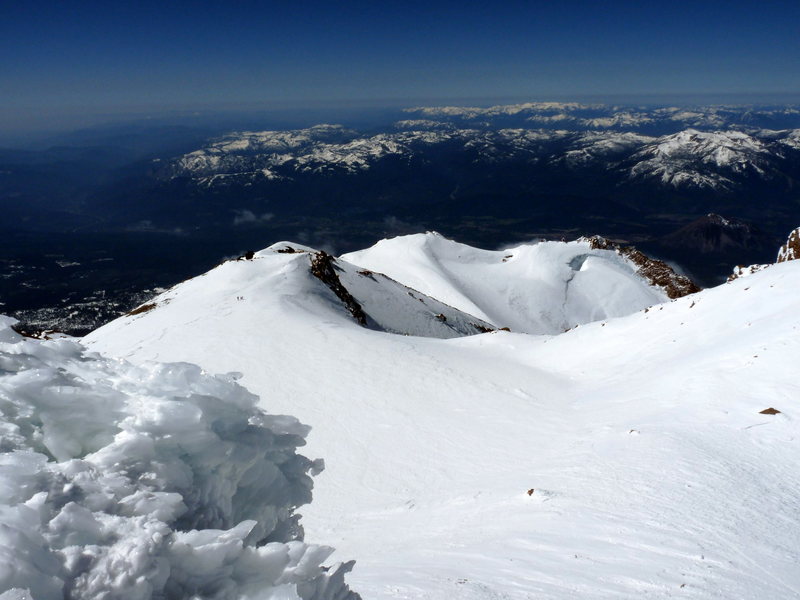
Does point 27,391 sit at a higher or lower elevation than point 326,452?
higher

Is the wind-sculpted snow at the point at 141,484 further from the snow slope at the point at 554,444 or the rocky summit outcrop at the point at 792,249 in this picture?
the rocky summit outcrop at the point at 792,249

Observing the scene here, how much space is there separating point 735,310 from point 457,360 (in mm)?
13519

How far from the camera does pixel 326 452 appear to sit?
53.1ft

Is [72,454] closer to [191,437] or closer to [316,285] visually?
[191,437]

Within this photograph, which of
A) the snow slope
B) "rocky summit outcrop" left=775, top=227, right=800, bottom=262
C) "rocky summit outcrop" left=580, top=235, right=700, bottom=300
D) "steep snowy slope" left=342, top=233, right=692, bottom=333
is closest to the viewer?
the snow slope

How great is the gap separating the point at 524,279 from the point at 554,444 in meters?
67.0

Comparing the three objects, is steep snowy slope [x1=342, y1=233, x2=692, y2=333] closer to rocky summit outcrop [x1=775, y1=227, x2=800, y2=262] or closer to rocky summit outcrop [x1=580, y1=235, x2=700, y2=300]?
rocky summit outcrop [x1=580, y1=235, x2=700, y2=300]

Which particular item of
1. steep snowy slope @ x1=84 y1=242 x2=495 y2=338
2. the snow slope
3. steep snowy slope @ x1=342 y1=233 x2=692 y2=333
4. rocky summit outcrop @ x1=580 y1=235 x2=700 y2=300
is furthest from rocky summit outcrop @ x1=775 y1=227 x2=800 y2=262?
steep snowy slope @ x1=84 y1=242 x2=495 y2=338

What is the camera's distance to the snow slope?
8.27 meters

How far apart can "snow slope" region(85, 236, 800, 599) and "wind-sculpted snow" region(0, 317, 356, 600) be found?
300cm

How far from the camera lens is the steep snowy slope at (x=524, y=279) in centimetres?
6994

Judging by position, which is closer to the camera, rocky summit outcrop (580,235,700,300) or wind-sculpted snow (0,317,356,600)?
wind-sculpted snow (0,317,356,600)

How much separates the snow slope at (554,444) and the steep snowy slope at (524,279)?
39.8 metres

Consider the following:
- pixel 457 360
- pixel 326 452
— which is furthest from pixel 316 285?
pixel 326 452
